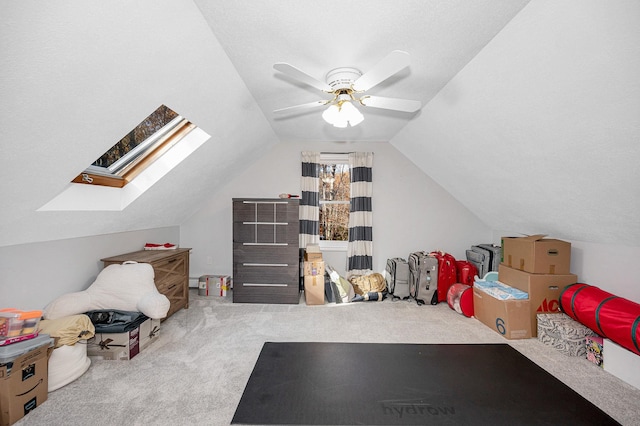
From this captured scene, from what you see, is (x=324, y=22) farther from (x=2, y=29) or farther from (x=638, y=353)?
(x=638, y=353)

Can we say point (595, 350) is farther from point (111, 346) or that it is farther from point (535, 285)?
point (111, 346)

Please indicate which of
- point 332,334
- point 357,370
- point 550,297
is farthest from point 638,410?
point 332,334

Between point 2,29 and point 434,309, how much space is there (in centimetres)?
433

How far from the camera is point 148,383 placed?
7.07 ft

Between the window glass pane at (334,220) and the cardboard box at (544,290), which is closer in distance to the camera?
the cardboard box at (544,290)

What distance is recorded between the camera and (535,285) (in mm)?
2949

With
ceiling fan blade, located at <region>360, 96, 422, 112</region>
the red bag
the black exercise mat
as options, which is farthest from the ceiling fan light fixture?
the red bag

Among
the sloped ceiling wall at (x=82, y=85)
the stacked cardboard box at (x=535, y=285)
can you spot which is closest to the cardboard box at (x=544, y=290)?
the stacked cardboard box at (x=535, y=285)

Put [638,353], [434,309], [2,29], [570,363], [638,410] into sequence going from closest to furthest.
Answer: [2,29] < [638,410] < [638,353] < [570,363] < [434,309]

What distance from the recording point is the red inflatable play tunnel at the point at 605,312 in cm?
216

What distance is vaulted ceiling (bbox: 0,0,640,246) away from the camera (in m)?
1.41

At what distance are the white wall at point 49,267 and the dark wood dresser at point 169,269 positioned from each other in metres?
0.15

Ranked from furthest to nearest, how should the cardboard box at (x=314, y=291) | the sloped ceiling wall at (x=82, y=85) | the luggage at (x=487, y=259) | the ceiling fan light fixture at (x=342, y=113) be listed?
the luggage at (x=487, y=259)
the cardboard box at (x=314, y=291)
the ceiling fan light fixture at (x=342, y=113)
the sloped ceiling wall at (x=82, y=85)

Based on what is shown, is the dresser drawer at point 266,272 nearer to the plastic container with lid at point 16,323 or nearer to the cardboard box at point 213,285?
the cardboard box at point 213,285
